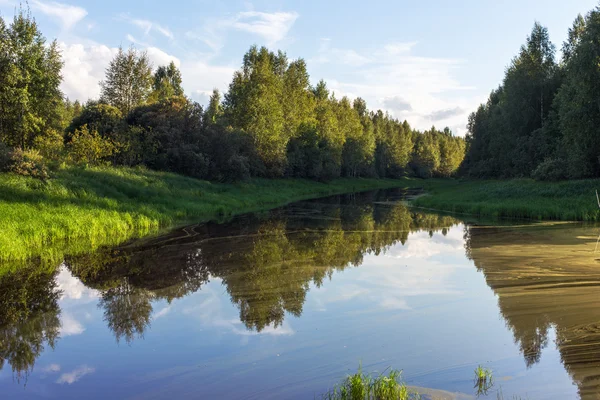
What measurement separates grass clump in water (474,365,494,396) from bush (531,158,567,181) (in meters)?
31.8

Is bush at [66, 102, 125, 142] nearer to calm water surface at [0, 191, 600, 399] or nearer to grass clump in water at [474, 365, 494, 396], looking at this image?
calm water surface at [0, 191, 600, 399]

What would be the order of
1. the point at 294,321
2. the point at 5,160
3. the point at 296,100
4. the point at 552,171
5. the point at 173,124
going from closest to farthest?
1. the point at 294,321
2. the point at 5,160
3. the point at 552,171
4. the point at 173,124
5. the point at 296,100

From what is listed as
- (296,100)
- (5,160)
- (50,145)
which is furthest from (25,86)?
(296,100)

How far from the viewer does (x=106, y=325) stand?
29.9 ft

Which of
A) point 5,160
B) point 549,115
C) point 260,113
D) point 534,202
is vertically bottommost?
point 534,202

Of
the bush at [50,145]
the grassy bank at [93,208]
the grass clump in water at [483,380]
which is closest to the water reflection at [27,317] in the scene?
the grassy bank at [93,208]

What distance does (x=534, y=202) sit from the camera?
95.3 ft

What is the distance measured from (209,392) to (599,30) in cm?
3640

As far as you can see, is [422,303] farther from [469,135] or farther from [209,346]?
[469,135]

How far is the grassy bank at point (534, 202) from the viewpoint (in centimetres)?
2593

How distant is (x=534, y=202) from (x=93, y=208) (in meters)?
25.0

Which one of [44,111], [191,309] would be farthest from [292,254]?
[44,111]

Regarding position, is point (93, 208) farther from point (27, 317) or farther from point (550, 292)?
point (550, 292)

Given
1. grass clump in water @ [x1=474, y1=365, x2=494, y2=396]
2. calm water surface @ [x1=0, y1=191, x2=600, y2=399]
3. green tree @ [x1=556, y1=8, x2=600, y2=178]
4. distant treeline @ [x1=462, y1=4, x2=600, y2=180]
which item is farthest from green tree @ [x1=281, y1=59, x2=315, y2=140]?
grass clump in water @ [x1=474, y1=365, x2=494, y2=396]
